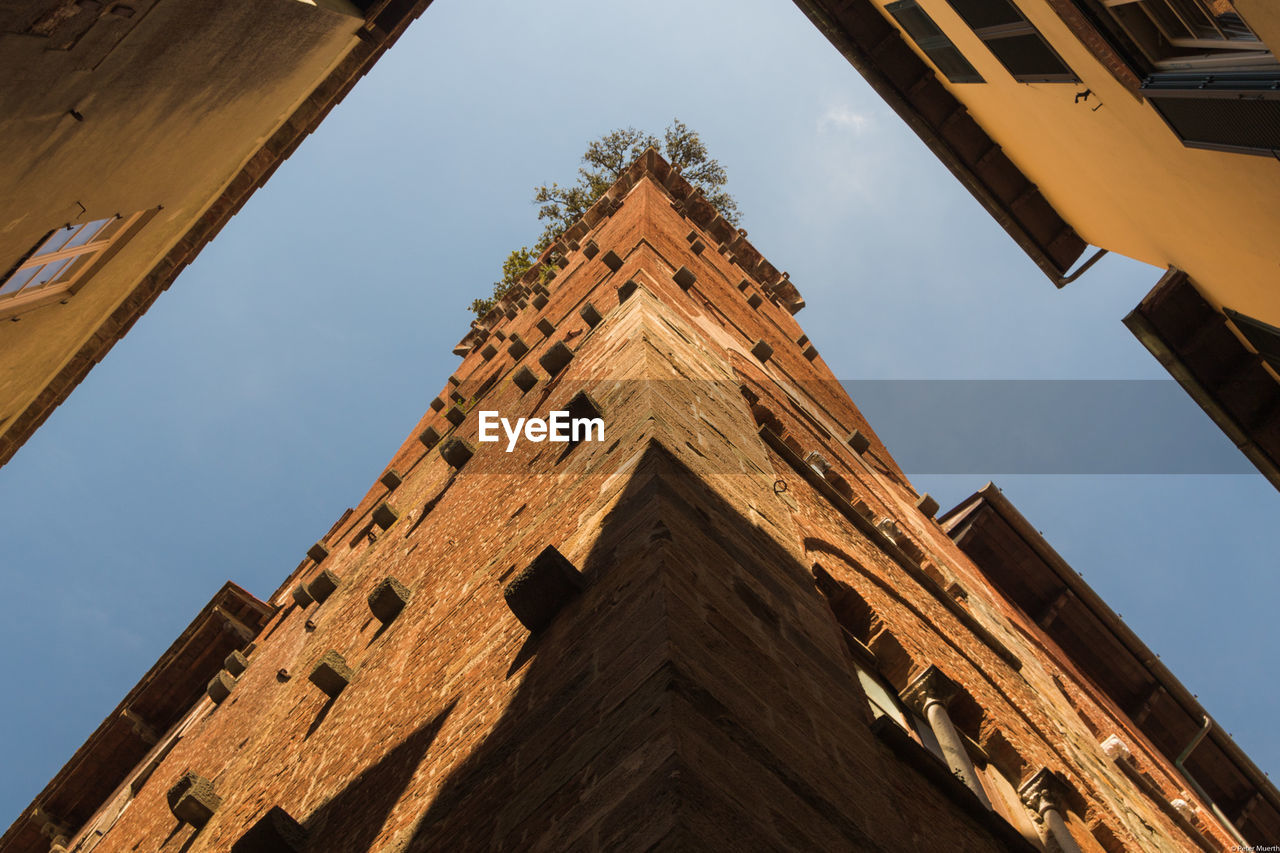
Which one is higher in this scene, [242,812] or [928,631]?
[928,631]

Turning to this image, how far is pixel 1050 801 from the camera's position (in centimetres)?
674

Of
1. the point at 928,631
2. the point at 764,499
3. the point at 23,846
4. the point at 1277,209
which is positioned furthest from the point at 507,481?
the point at 23,846

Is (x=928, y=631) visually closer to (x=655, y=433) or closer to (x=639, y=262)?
(x=655, y=433)

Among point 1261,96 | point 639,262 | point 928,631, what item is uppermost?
point 1261,96

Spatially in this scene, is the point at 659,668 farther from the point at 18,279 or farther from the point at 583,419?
the point at 18,279

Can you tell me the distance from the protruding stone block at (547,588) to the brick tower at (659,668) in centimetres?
1

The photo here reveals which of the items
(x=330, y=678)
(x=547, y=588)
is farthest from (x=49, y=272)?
(x=547, y=588)

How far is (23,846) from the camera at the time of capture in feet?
46.3

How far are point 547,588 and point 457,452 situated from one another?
586 centimetres

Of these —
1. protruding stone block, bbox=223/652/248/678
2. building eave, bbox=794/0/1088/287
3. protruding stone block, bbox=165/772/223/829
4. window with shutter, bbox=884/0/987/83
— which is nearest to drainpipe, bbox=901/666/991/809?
protruding stone block, bbox=165/772/223/829

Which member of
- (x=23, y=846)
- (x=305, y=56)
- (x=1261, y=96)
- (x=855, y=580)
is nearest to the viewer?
(x=1261, y=96)

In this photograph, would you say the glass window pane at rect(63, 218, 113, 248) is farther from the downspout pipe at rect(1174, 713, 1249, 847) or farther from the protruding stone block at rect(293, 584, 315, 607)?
the downspout pipe at rect(1174, 713, 1249, 847)

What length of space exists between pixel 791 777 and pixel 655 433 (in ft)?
7.72

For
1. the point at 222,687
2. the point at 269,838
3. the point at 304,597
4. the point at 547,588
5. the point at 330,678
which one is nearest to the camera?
the point at 547,588
